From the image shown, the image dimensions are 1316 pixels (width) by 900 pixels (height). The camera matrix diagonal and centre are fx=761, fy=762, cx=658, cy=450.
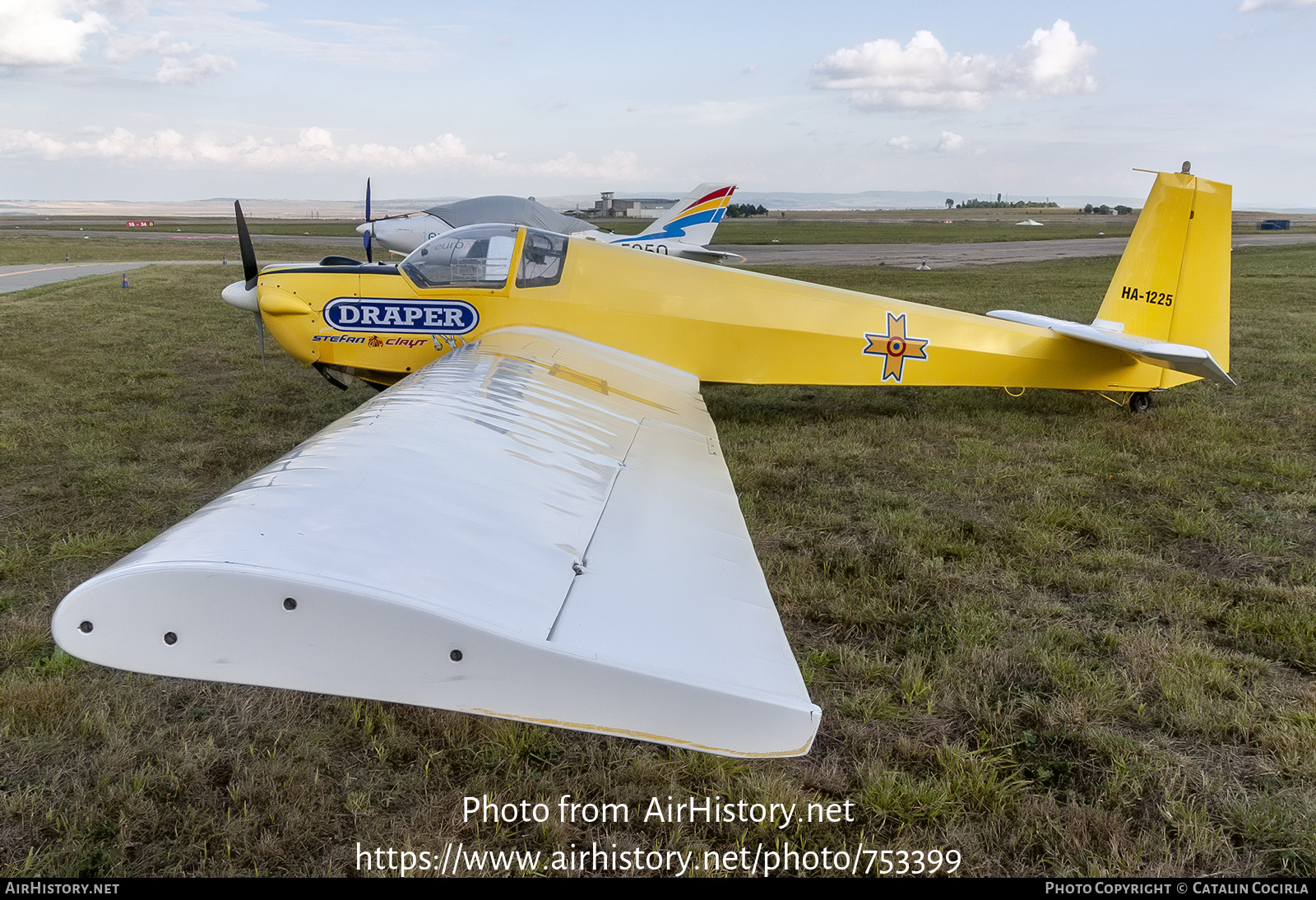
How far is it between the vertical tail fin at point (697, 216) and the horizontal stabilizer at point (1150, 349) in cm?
1744

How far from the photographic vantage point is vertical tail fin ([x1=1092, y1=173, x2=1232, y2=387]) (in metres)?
6.82

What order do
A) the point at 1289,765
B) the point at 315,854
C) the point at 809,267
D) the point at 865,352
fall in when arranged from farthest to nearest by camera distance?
the point at 809,267 → the point at 865,352 → the point at 1289,765 → the point at 315,854

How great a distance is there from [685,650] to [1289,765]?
8.06 ft

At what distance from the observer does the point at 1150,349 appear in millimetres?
6531

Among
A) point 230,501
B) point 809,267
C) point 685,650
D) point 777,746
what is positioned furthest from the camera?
point 809,267

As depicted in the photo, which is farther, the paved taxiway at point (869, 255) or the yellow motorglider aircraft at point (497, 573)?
the paved taxiway at point (869, 255)

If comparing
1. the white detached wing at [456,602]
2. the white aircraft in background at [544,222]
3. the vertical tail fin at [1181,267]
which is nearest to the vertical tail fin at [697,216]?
the white aircraft in background at [544,222]

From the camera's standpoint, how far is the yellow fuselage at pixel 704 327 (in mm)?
6383

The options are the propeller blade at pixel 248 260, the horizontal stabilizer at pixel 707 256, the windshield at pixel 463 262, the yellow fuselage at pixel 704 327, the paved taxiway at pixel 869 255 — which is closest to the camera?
the windshield at pixel 463 262

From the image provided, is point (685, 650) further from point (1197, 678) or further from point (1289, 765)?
point (1197, 678)

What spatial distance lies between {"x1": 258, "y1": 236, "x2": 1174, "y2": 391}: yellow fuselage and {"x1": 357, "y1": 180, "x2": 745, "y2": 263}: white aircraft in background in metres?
15.0

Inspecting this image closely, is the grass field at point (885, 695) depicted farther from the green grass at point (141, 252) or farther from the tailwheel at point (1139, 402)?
the green grass at point (141, 252)

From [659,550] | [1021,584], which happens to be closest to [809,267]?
[1021,584]

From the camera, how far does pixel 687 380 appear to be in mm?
6344
